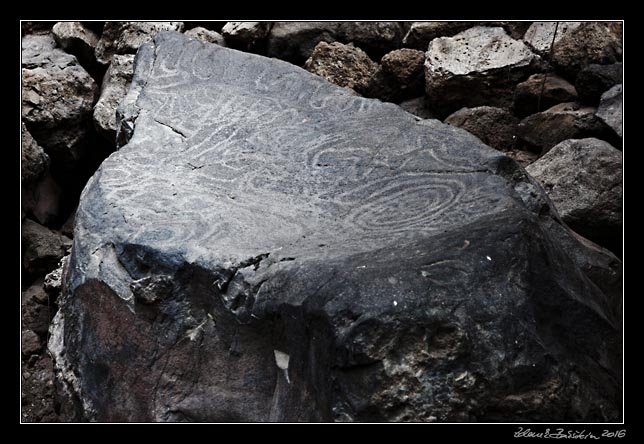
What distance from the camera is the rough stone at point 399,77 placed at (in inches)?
169

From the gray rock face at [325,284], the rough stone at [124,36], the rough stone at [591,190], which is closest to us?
the gray rock face at [325,284]

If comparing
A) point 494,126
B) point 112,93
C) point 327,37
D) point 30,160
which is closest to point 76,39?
point 112,93

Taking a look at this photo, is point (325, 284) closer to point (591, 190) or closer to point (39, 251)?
point (591, 190)

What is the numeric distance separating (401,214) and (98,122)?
187 centimetres

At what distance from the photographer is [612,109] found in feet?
12.1

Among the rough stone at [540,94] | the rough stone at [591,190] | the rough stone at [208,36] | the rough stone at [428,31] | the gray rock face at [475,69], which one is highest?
the rough stone at [208,36]

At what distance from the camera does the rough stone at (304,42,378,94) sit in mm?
4324

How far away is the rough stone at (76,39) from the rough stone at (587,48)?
78.1 inches

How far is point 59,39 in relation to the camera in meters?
4.56

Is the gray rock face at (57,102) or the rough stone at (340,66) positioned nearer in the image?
the gray rock face at (57,102)

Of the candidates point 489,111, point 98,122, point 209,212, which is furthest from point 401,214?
point 98,122

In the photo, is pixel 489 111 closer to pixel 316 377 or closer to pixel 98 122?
pixel 98 122

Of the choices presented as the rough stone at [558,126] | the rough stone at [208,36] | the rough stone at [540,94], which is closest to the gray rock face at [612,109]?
the rough stone at [558,126]

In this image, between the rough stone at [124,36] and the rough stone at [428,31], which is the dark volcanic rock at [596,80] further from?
the rough stone at [124,36]
